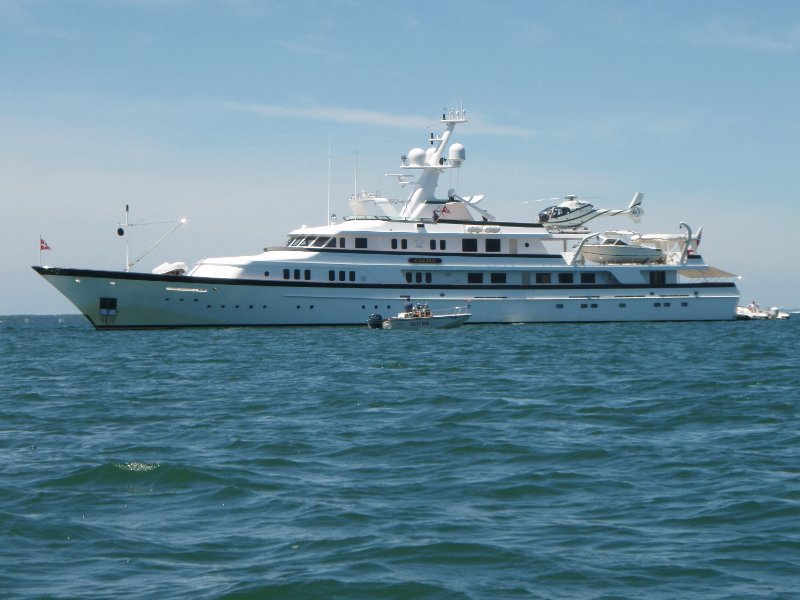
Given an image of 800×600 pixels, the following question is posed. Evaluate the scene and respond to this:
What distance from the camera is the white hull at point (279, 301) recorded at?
49.9 metres

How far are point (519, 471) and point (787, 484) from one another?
10.6ft

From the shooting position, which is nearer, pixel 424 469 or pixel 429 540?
pixel 429 540

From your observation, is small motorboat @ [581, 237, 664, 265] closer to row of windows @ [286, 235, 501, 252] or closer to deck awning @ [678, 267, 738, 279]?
deck awning @ [678, 267, 738, 279]

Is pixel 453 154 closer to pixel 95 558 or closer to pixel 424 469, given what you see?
pixel 424 469

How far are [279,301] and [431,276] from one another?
8.54 meters

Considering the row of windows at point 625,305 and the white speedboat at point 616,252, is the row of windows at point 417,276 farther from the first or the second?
the white speedboat at point 616,252

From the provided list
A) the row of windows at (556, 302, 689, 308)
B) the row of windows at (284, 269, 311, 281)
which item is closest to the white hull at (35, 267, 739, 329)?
the row of windows at (556, 302, 689, 308)

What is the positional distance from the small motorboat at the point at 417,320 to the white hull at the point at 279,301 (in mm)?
1890

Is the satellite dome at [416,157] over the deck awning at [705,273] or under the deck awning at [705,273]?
over

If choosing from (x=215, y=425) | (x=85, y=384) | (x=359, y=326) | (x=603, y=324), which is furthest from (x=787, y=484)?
(x=603, y=324)

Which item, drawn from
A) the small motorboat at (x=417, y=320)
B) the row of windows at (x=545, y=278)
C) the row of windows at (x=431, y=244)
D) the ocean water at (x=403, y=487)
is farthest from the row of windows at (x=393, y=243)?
the ocean water at (x=403, y=487)

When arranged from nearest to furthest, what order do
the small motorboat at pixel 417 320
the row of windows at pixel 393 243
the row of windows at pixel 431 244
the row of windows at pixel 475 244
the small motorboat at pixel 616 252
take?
the small motorboat at pixel 417 320 < the row of windows at pixel 393 243 < the row of windows at pixel 431 244 < the row of windows at pixel 475 244 < the small motorboat at pixel 616 252

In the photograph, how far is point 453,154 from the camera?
6050 centimetres

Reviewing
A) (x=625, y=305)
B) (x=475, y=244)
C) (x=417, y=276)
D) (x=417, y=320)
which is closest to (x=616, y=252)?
(x=625, y=305)
